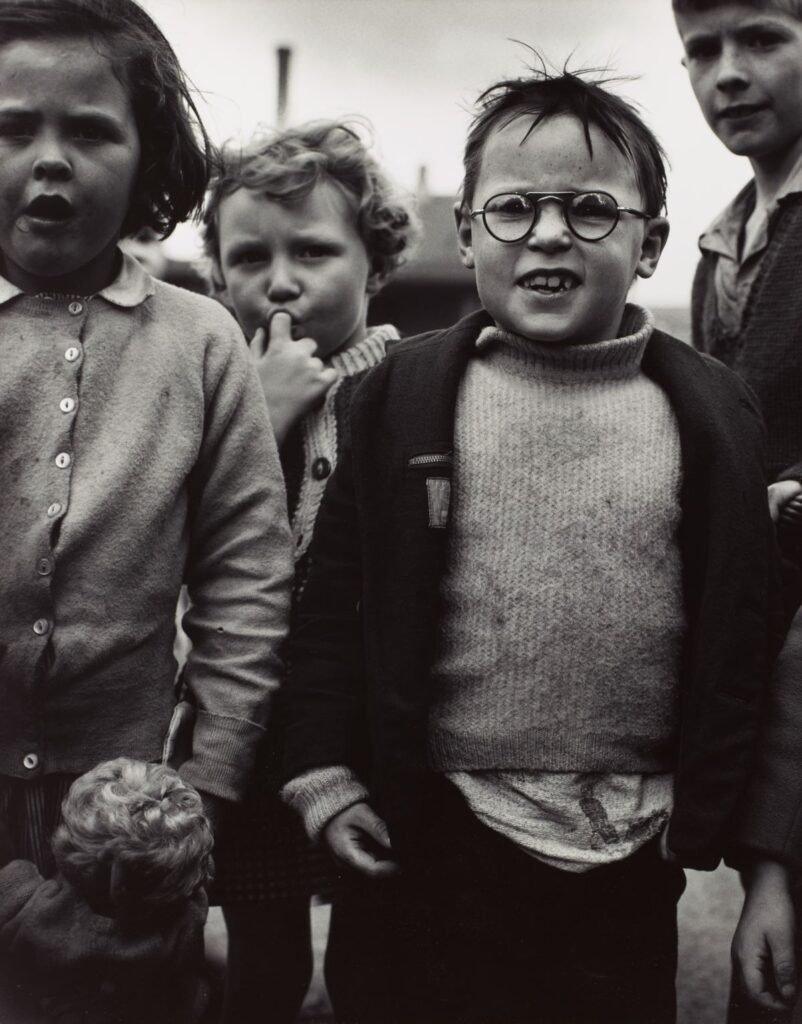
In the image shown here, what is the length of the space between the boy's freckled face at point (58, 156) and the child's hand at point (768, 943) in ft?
4.31

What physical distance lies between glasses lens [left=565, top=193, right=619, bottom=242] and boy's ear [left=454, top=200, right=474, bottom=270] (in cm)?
20

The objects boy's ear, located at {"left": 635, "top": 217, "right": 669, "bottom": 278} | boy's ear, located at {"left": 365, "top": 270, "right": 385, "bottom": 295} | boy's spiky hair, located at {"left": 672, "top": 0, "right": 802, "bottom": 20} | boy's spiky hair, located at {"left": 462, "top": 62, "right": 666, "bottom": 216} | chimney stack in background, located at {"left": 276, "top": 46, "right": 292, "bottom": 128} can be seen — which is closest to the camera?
boy's spiky hair, located at {"left": 462, "top": 62, "right": 666, "bottom": 216}

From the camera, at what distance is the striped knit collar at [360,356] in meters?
2.05

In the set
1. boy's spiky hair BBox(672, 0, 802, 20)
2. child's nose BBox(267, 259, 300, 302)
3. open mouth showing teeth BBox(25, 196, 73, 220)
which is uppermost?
boy's spiky hair BBox(672, 0, 802, 20)

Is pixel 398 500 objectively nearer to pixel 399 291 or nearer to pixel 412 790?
pixel 412 790

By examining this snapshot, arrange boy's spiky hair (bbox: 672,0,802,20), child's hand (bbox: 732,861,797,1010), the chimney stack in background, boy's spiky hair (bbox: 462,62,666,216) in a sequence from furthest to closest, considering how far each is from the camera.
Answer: boy's spiky hair (bbox: 672,0,802,20), the chimney stack in background, boy's spiky hair (bbox: 462,62,666,216), child's hand (bbox: 732,861,797,1010)

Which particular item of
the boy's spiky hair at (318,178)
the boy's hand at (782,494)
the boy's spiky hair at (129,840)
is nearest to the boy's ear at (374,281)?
the boy's spiky hair at (318,178)

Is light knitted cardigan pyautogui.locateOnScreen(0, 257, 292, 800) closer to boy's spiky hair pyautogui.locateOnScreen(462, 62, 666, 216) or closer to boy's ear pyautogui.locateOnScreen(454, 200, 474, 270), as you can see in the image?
boy's ear pyautogui.locateOnScreen(454, 200, 474, 270)

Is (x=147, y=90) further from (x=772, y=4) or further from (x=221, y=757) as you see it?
(x=772, y=4)

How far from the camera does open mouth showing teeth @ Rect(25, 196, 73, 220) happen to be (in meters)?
1.46

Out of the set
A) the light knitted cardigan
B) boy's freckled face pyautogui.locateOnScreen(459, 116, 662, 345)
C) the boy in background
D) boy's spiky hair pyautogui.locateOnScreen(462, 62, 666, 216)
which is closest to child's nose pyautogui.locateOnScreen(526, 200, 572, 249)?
boy's freckled face pyautogui.locateOnScreen(459, 116, 662, 345)

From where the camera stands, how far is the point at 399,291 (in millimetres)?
11336

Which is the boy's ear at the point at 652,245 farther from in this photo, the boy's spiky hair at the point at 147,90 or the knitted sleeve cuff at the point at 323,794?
the knitted sleeve cuff at the point at 323,794

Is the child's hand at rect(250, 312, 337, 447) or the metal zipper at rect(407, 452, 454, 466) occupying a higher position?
the metal zipper at rect(407, 452, 454, 466)
